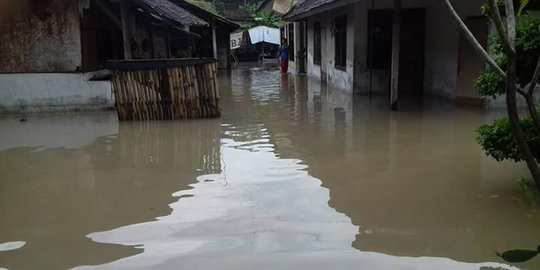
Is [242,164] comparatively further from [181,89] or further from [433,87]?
[433,87]

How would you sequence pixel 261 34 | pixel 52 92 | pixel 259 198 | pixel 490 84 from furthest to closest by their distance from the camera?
pixel 261 34
pixel 52 92
pixel 259 198
pixel 490 84

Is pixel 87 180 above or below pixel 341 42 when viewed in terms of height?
below

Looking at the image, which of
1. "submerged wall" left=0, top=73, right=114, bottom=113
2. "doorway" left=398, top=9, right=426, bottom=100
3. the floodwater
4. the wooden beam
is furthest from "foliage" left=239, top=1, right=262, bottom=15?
the floodwater

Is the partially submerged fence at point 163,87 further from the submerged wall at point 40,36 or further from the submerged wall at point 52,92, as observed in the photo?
the submerged wall at point 40,36

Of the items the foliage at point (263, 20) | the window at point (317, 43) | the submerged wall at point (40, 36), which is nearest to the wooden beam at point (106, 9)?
the submerged wall at point (40, 36)

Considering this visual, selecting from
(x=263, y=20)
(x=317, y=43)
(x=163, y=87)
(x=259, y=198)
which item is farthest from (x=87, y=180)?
(x=263, y=20)

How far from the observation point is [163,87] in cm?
1054

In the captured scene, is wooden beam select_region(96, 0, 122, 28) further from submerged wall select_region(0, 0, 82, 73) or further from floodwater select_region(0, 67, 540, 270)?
floodwater select_region(0, 67, 540, 270)

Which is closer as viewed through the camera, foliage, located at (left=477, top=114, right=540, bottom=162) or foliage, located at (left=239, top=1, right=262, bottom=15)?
foliage, located at (left=477, top=114, right=540, bottom=162)

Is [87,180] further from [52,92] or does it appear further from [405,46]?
[405,46]

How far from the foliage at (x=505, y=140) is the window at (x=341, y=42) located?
10765mm

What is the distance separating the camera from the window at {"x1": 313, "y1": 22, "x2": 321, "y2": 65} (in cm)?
2042

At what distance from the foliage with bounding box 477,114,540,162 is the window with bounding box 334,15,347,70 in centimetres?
1077

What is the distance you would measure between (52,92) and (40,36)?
1286 mm
